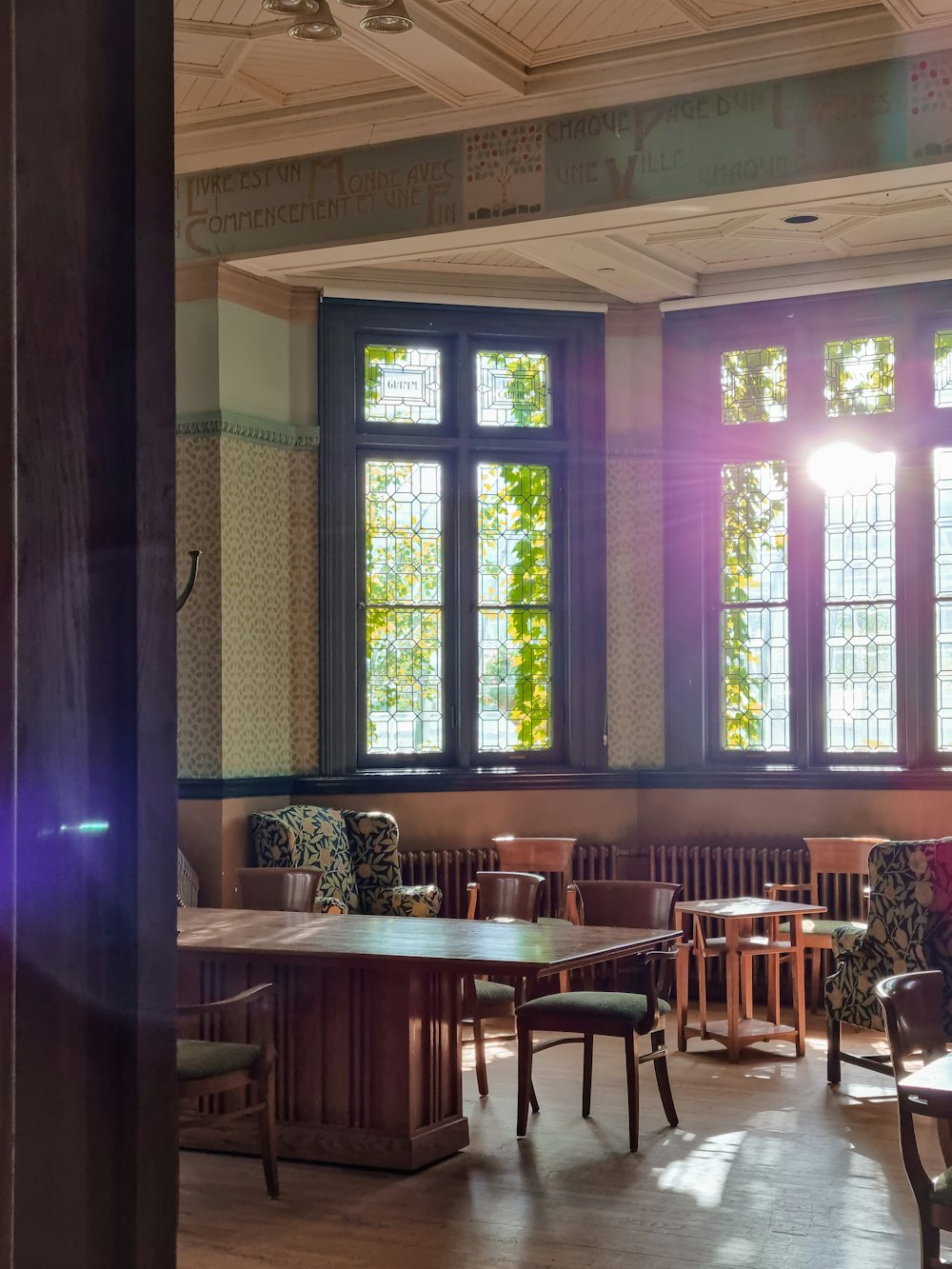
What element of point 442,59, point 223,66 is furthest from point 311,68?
point 442,59

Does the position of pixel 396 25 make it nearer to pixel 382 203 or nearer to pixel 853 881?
pixel 382 203

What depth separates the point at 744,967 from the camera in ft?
25.8

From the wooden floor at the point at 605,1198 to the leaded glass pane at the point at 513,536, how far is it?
12.0 ft

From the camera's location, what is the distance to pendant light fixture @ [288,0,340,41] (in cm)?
585

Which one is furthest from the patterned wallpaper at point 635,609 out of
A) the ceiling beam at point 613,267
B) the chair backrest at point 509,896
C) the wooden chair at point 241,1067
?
the wooden chair at point 241,1067

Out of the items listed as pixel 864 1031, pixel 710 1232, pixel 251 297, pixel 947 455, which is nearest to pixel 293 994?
pixel 710 1232

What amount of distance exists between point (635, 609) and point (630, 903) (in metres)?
3.41

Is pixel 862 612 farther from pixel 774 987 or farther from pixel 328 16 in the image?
pixel 328 16

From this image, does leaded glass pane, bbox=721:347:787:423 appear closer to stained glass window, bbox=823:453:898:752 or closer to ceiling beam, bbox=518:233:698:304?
ceiling beam, bbox=518:233:698:304

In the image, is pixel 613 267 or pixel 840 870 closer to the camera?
pixel 840 870

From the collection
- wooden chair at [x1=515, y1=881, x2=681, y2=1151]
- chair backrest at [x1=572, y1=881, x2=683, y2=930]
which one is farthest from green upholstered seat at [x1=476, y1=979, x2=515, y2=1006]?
chair backrest at [x1=572, y1=881, x2=683, y2=930]

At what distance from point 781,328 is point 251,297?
3.19 meters

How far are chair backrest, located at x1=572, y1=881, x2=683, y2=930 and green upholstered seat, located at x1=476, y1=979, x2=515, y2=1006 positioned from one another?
0.42 meters

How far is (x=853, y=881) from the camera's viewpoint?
8.62 meters
